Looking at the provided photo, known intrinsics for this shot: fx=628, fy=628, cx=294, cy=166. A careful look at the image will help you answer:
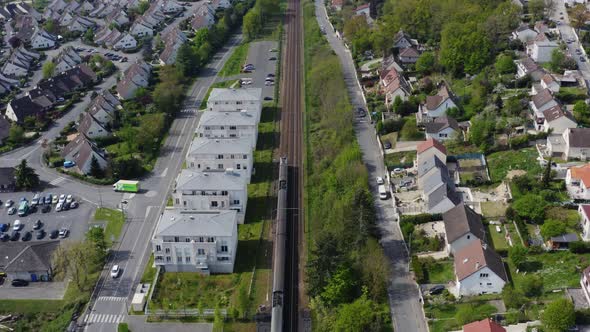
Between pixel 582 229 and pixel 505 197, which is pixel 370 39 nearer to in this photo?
pixel 505 197

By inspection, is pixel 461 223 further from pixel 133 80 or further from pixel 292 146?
pixel 133 80

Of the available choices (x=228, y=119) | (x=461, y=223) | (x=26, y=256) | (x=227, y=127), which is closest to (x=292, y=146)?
(x=227, y=127)

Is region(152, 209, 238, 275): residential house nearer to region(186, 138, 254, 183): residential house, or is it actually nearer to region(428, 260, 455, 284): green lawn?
region(186, 138, 254, 183): residential house

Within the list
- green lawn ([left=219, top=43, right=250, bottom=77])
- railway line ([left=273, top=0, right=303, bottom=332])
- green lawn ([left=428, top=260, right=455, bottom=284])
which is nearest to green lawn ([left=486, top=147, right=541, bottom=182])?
green lawn ([left=428, top=260, right=455, bottom=284])

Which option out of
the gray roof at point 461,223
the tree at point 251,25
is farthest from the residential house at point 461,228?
the tree at point 251,25

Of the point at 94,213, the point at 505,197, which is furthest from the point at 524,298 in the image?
the point at 94,213

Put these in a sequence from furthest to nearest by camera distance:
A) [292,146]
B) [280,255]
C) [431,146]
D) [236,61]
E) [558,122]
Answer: [236,61] → [292,146] → [558,122] → [431,146] → [280,255]

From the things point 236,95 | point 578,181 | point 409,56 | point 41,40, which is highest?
point 236,95
